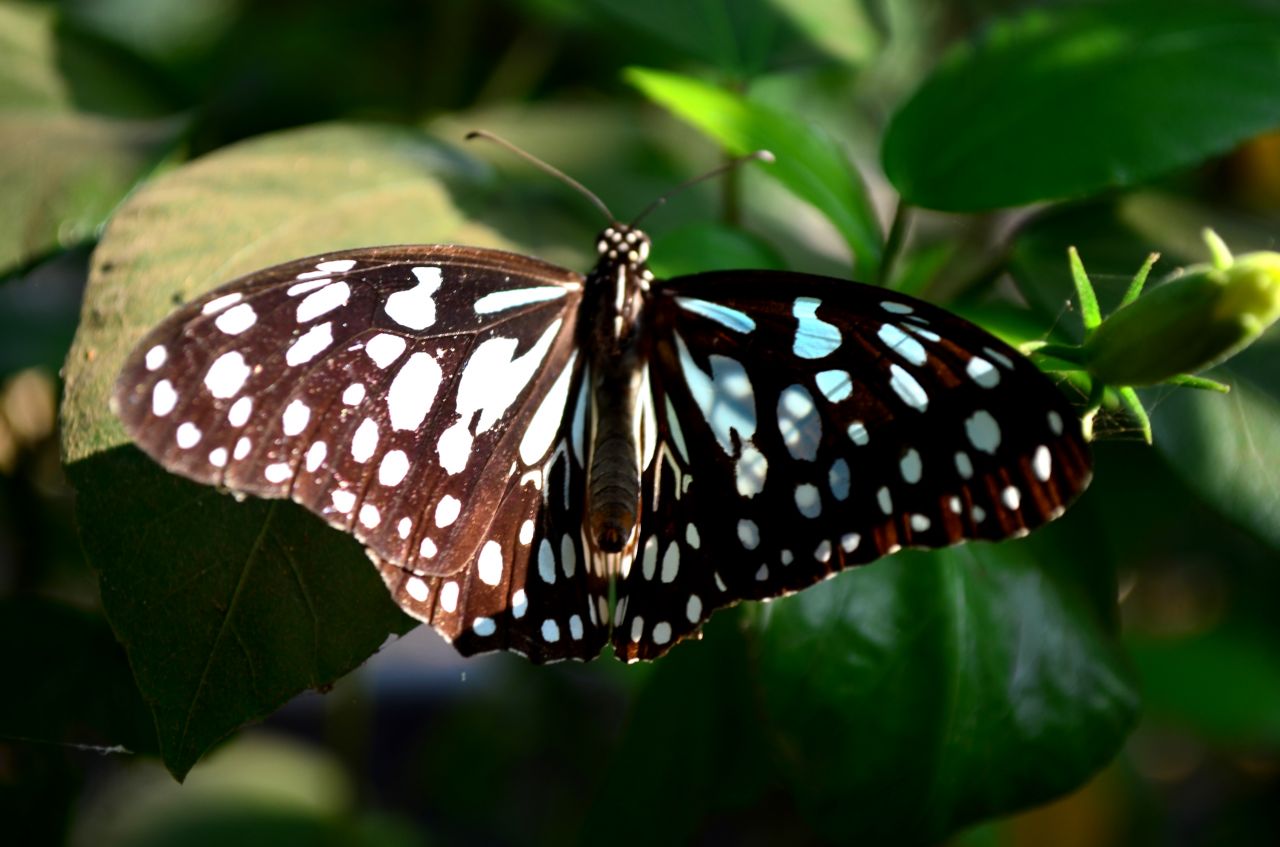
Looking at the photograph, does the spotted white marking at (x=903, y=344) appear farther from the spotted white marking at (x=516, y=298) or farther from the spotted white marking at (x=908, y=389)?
the spotted white marking at (x=516, y=298)

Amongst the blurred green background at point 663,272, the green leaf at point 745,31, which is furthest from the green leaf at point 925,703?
the green leaf at point 745,31

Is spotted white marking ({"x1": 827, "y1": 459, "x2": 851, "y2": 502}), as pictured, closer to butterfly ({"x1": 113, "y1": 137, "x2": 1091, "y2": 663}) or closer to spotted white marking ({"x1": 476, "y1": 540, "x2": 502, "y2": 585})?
butterfly ({"x1": 113, "y1": 137, "x2": 1091, "y2": 663})

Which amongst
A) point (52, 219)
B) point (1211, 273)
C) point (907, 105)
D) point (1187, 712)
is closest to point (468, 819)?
point (1187, 712)

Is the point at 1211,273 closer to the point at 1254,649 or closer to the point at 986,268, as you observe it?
the point at 986,268

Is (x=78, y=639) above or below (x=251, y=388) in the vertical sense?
below

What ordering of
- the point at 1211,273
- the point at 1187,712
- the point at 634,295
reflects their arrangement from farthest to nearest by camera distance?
the point at 1187,712 < the point at 634,295 < the point at 1211,273

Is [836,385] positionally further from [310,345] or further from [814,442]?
[310,345]
